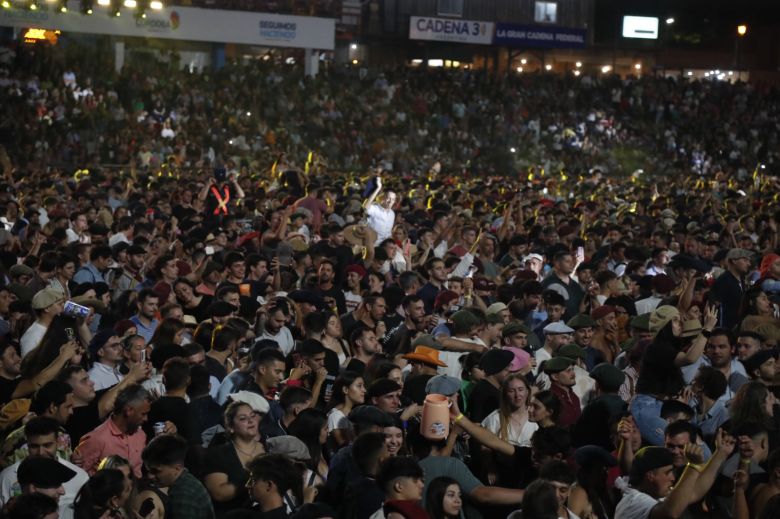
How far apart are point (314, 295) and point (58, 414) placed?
3.64m

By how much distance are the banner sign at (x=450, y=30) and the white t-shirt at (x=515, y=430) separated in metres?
36.6

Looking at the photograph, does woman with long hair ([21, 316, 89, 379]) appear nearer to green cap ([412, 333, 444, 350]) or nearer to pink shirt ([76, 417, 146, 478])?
pink shirt ([76, 417, 146, 478])

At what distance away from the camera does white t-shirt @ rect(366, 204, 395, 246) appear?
48.8 feet

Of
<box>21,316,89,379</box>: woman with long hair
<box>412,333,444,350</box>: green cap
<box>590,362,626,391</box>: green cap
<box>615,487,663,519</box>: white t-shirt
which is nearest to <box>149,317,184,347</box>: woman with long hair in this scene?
<box>21,316,89,379</box>: woman with long hair

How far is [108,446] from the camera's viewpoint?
6.56 meters

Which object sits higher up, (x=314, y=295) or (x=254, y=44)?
(x=254, y=44)

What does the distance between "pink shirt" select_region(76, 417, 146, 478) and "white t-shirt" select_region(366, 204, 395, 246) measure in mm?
8280

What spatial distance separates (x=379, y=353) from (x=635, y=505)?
315 centimetres

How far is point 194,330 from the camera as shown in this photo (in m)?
9.49

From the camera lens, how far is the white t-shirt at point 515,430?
Result: 6.96m

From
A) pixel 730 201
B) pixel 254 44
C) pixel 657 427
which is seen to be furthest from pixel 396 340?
pixel 254 44

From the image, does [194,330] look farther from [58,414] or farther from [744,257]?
[744,257]

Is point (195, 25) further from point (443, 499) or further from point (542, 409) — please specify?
point (443, 499)

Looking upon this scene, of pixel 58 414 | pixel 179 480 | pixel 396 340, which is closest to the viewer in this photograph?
pixel 179 480
